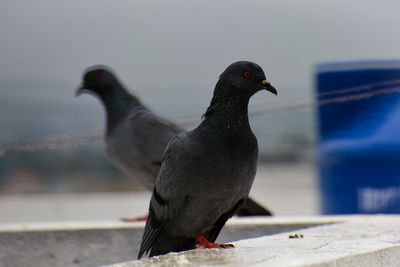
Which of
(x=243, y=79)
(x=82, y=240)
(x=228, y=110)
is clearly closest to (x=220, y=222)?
(x=228, y=110)

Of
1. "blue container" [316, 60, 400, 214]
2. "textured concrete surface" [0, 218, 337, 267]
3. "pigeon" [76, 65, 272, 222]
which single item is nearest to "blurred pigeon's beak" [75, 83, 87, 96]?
"pigeon" [76, 65, 272, 222]

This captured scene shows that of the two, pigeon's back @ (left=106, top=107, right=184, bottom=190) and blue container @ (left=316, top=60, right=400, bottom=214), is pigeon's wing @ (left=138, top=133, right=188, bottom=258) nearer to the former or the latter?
pigeon's back @ (left=106, top=107, right=184, bottom=190)

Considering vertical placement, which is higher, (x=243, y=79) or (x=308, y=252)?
(x=243, y=79)

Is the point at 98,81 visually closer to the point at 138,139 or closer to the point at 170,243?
the point at 138,139

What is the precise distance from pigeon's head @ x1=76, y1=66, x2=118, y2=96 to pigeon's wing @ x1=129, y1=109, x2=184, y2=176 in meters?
0.61

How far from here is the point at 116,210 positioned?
988 centimetres

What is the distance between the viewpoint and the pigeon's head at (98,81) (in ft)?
16.0

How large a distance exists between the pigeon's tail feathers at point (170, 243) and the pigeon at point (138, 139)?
49.3 inches

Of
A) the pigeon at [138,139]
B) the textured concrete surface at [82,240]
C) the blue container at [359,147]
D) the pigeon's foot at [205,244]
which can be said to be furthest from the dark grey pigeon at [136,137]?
the pigeon's foot at [205,244]

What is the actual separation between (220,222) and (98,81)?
233 centimetres

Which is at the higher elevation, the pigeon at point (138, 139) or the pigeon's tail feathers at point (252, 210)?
the pigeon at point (138, 139)

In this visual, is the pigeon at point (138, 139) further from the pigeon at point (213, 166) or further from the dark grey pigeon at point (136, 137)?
the pigeon at point (213, 166)

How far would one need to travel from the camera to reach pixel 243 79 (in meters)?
2.72

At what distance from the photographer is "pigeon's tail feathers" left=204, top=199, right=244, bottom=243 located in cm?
280
